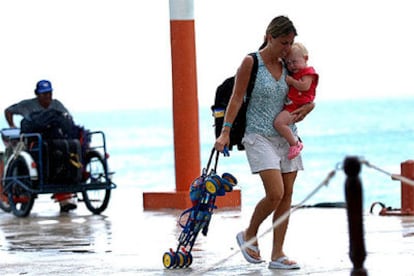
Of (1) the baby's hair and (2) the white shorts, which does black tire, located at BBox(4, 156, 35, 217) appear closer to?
(2) the white shorts

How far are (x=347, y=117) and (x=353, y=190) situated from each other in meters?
88.8

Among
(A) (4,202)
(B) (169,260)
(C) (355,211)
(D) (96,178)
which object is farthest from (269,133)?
(A) (4,202)

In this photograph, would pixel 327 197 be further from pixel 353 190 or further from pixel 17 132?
pixel 353 190

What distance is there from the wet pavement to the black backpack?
88 centimetres

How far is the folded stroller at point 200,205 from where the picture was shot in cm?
1051

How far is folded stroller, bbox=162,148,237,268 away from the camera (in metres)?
10.5

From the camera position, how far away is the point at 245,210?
15680 mm

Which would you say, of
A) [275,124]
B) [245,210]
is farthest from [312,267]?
[245,210]

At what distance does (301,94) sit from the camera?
34.1ft

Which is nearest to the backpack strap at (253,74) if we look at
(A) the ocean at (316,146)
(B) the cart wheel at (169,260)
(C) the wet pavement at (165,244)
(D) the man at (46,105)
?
(C) the wet pavement at (165,244)

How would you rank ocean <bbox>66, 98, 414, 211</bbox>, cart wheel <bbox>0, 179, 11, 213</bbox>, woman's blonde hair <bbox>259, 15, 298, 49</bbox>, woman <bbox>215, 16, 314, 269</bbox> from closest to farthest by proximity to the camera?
woman's blonde hair <bbox>259, 15, 298, 49</bbox> < woman <bbox>215, 16, 314, 269</bbox> < cart wheel <bbox>0, 179, 11, 213</bbox> < ocean <bbox>66, 98, 414, 211</bbox>

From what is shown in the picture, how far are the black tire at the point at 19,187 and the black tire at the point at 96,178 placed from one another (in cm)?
67

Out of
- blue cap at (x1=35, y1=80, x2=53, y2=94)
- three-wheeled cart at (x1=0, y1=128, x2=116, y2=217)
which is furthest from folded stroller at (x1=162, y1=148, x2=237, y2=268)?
blue cap at (x1=35, y1=80, x2=53, y2=94)

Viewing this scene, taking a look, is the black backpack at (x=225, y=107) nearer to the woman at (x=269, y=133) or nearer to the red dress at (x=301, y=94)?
the woman at (x=269, y=133)
